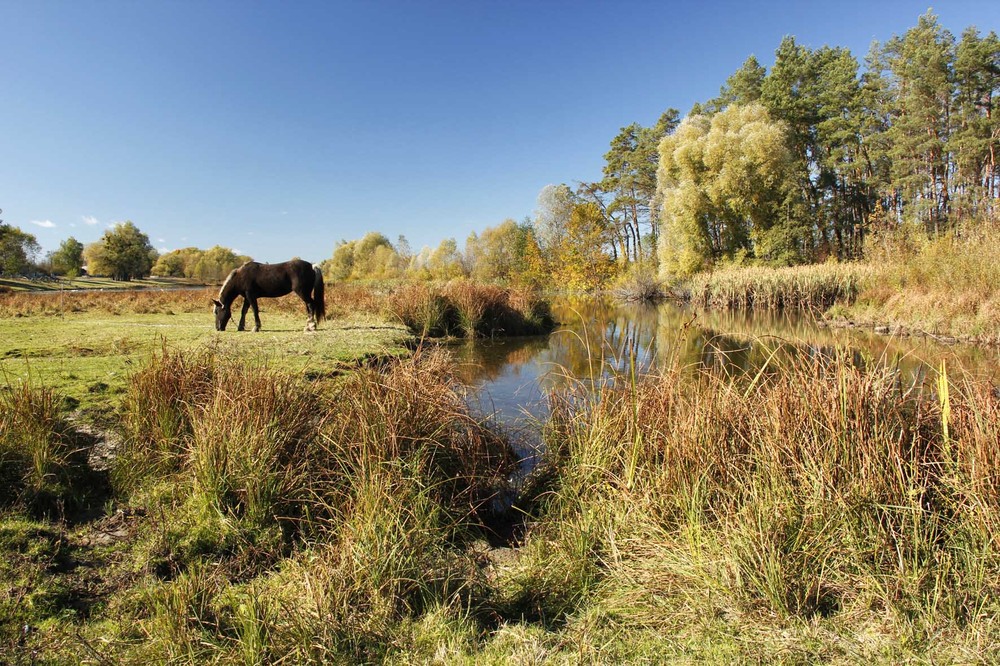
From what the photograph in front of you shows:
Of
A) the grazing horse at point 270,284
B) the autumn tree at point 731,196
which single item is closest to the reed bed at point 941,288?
the grazing horse at point 270,284

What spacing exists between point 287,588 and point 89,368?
5.21 m

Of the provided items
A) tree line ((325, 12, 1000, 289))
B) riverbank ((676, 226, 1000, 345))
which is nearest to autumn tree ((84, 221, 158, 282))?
tree line ((325, 12, 1000, 289))

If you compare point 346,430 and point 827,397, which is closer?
point 827,397

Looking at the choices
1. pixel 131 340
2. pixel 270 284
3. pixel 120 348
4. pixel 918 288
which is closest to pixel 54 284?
pixel 270 284

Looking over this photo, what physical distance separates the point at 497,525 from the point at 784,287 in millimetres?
21641

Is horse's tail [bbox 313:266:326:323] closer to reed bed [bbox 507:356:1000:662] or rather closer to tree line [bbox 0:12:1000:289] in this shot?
reed bed [bbox 507:356:1000:662]

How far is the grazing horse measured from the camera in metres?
10.9

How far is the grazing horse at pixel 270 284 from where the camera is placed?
35.6 ft

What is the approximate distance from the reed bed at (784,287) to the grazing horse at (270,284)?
49.1ft

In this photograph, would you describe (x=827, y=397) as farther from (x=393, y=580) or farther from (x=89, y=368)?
(x=89, y=368)

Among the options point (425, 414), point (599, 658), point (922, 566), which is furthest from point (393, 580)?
point (922, 566)

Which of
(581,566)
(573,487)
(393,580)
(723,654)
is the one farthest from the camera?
(573,487)

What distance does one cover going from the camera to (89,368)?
586 cm

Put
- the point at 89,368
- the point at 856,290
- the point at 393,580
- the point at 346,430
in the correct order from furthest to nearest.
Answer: the point at 856,290
the point at 89,368
the point at 346,430
the point at 393,580
